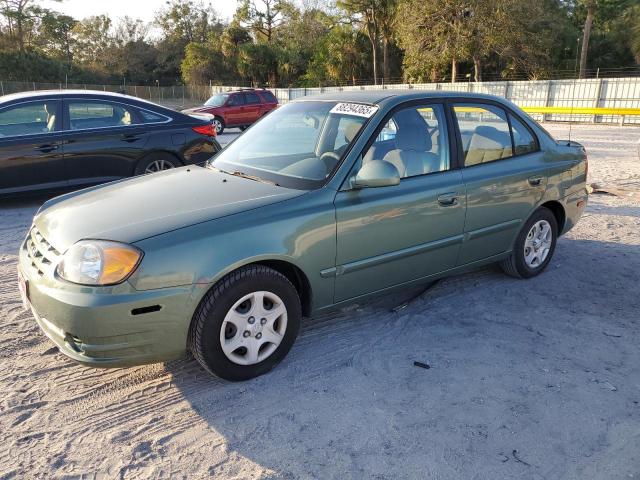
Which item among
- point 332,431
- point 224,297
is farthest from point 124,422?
point 332,431

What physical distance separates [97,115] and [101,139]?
37 centimetres

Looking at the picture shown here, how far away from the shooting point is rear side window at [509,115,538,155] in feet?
15.2

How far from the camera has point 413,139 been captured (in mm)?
3975

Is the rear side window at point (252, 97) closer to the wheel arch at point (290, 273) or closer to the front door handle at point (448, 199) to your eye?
the front door handle at point (448, 199)

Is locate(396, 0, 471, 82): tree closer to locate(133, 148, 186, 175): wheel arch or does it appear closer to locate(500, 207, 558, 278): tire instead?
locate(133, 148, 186, 175): wheel arch

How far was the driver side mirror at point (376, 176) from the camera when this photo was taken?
339 cm

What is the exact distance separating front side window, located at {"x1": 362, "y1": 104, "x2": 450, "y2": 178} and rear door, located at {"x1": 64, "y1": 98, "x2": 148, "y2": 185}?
4.61 meters

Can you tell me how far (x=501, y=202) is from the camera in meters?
4.36

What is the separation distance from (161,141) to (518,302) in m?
5.28

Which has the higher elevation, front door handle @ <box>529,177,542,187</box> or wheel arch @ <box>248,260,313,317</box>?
front door handle @ <box>529,177,542,187</box>

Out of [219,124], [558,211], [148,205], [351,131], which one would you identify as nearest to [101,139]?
[148,205]

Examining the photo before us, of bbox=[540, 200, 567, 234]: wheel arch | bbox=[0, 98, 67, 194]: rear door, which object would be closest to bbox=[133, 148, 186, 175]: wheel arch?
bbox=[0, 98, 67, 194]: rear door

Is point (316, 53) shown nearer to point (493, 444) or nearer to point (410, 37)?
point (410, 37)

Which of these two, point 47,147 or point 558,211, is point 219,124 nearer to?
point 47,147
